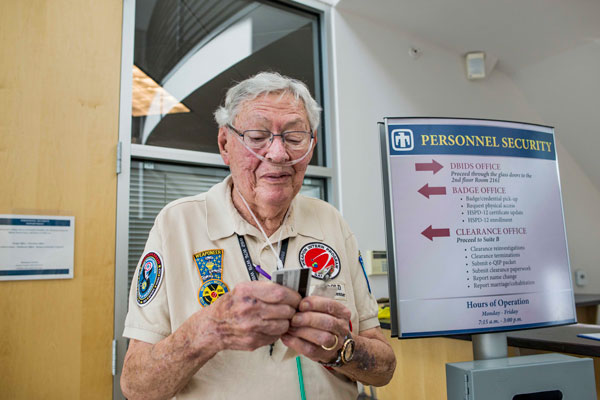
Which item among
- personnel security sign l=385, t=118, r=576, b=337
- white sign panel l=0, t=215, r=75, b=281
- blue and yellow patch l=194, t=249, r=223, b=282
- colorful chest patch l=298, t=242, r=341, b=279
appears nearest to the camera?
personnel security sign l=385, t=118, r=576, b=337

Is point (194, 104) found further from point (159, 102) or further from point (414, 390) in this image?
point (414, 390)

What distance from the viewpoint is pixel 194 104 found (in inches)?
90.7

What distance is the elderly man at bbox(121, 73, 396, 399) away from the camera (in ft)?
2.82

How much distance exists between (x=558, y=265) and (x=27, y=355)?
1.84m

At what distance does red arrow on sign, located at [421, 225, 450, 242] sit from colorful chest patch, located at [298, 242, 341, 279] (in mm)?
318

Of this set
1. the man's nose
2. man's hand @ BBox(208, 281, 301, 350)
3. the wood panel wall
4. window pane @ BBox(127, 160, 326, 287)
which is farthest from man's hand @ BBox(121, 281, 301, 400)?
window pane @ BBox(127, 160, 326, 287)

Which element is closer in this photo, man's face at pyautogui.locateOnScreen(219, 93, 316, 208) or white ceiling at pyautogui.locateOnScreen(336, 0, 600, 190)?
man's face at pyautogui.locateOnScreen(219, 93, 316, 208)

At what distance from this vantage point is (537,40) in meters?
3.06

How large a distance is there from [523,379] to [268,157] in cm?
80

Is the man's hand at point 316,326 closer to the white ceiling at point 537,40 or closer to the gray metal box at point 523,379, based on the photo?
the gray metal box at point 523,379

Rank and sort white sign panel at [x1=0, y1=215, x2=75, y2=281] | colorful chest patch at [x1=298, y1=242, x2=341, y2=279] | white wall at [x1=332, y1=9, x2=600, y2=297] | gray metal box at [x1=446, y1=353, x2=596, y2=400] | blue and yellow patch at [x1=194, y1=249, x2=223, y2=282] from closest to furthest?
gray metal box at [x1=446, y1=353, x2=596, y2=400], blue and yellow patch at [x1=194, y1=249, x2=223, y2=282], colorful chest patch at [x1=298, y1=242, x2=341, y2=279], white sign panel at [x1=0, y1=215, x2=75, y2=281], white wall at [x1=332, y1=9, x2=600, y2=297]

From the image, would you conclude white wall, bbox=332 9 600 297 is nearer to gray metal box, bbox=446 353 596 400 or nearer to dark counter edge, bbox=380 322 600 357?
dark counter edge, bbox=380 322 600 357

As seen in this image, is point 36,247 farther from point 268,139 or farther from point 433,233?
point 433,233

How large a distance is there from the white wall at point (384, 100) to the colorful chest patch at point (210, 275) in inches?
62.8
